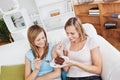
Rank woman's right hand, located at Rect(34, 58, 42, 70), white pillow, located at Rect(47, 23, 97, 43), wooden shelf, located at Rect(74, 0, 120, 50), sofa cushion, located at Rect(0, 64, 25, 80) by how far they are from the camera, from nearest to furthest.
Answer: woman's right hand, located at Rect(34, 58, 42, 70) < sofa cushion, located at Rect(0, 64, 25, 80) < white pillow, located at Rect(47, 23, 97, 43) < wooden shelf, located at Rect(74, 0, 120, 50)

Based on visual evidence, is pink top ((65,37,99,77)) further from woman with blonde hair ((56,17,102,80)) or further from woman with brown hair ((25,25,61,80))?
woman with brown hair ((25,25,61,80))

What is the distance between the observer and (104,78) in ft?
5.09

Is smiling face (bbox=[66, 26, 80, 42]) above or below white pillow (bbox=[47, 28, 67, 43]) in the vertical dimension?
above

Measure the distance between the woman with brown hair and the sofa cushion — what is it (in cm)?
12

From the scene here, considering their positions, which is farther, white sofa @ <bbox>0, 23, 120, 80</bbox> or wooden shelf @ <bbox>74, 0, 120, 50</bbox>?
wooden shelf @ <bbox>74, 0, 120, 50</bbox>

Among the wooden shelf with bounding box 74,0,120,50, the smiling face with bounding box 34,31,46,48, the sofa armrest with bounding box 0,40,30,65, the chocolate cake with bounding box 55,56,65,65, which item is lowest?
the wooden shelf with bounding box 74,0,120,50

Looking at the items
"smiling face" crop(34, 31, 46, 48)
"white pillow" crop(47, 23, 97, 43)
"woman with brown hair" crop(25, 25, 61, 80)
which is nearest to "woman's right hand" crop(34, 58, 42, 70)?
"woman with brown hair" crop(25, 25, 61, 80)

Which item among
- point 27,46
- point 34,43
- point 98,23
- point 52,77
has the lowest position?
point 98,23

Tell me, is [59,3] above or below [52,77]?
above

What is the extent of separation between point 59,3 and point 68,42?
150 centimetres

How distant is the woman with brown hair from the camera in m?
1.65

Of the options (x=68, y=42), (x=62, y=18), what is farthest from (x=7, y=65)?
(x=62, y=18)

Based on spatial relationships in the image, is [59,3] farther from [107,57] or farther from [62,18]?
[107,57]

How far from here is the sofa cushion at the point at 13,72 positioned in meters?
1.80
